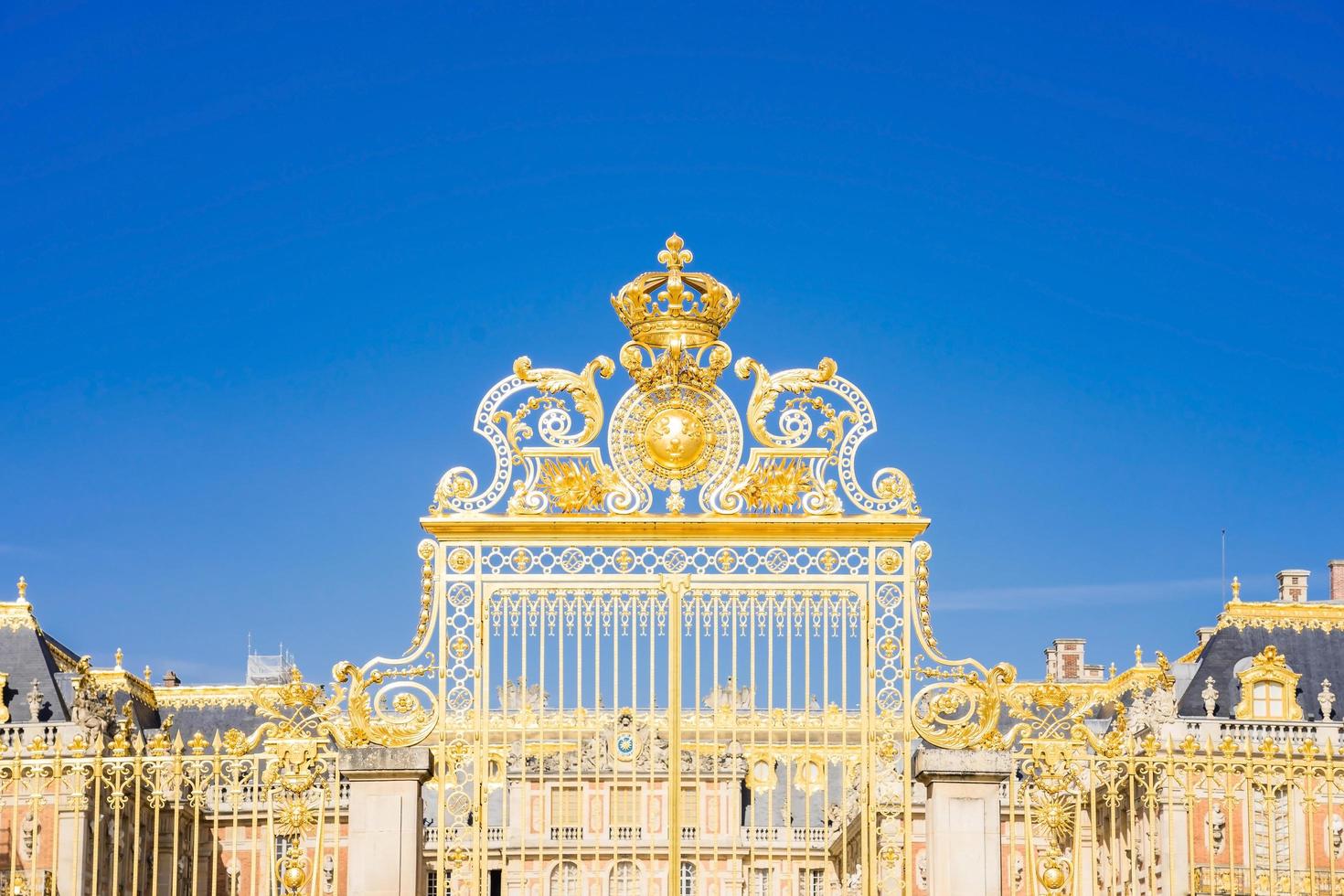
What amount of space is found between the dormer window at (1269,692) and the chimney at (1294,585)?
7307 mm

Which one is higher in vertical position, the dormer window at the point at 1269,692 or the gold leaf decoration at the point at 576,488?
the gold leaf decoration at the point at 576,488

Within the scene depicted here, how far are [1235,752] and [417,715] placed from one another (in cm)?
485

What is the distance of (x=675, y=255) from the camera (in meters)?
12.2

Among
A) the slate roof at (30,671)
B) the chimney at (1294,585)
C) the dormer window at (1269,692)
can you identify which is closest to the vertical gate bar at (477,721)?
the slate roof at (30,671)

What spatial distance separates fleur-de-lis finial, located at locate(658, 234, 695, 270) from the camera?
39.9ft

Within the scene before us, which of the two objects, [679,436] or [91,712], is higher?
[679,436]

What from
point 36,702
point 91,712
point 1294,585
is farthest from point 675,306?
point 1294,585

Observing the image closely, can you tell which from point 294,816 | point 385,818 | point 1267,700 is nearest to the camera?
point 385,818

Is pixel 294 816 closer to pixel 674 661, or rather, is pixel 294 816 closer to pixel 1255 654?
pixel 674 661

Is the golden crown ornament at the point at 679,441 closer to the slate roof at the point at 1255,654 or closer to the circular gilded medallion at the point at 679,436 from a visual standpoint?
the circular gilded medallion at the point at 679,436

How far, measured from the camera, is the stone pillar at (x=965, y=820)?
1159cm

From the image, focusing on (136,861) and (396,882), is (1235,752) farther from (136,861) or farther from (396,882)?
(136,861)

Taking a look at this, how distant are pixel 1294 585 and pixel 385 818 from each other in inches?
1065

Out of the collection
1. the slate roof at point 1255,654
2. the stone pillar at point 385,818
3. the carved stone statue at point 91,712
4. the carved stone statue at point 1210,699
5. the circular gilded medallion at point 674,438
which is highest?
the circular gilded medallion at point 674,438
